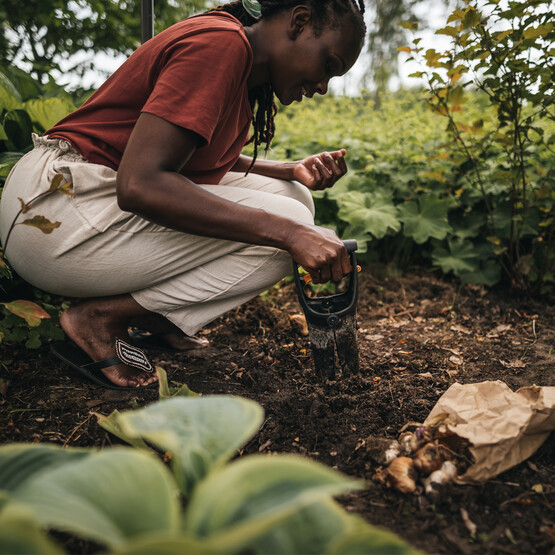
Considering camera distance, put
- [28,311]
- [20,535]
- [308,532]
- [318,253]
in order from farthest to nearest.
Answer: [318,253]
[28,311]
[308,532]
[20,535]

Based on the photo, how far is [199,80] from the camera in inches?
52.1

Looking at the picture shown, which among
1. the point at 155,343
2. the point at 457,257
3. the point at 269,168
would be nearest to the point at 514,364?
the point at 457,257

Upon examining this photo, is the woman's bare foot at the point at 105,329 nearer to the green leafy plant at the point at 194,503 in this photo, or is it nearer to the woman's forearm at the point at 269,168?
the woman's forearm at the point at 269,168

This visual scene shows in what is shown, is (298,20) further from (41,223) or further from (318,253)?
(41,223)

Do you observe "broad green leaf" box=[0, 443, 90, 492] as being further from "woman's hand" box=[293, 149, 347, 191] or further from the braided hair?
"woman's hand" box=[293, 149, 347, 191]

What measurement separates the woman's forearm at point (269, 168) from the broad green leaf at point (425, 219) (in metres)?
0.93

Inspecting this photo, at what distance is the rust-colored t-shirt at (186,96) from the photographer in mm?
1312

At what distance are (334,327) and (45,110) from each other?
1732 mm

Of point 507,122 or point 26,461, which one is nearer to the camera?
point 26,461

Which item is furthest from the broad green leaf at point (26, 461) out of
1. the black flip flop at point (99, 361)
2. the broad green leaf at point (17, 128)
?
the broad green leaf at point (17, 128)

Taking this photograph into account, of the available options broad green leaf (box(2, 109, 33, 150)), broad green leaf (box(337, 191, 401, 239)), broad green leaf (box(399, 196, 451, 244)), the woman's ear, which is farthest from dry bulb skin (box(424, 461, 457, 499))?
broad green leaf (box(2, 109, 33, 150))

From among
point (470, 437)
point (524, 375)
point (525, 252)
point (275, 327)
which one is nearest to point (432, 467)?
point (470, 437)

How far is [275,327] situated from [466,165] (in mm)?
1615

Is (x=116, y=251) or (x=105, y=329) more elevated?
(x=116, y=251)
